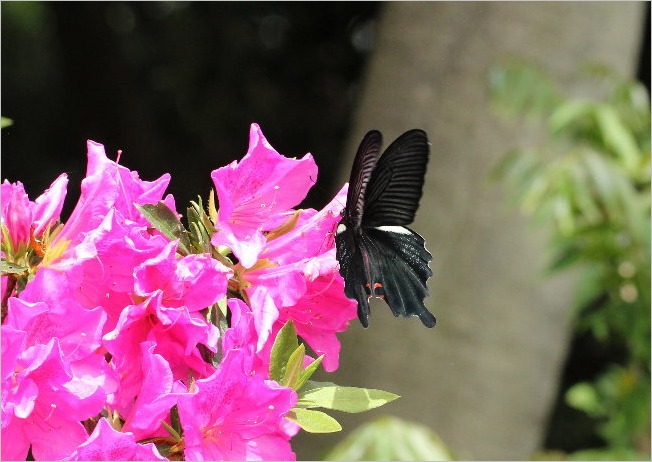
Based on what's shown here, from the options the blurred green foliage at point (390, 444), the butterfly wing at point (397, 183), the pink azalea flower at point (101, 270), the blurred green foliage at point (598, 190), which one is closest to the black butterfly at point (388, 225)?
the butterfly wing at point (397, 183)

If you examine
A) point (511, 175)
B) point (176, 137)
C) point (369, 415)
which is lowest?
point (369, 415)

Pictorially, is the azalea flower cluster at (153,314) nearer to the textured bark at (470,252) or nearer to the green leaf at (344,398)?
the green leaf at (344,398)

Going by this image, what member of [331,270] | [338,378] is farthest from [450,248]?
[331,270]

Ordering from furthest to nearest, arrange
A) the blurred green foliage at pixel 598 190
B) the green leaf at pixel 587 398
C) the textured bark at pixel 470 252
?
1. the green leaf at pixel 587 398
2. the textured bark at pixel 470 252
3. the blurred green foliage at pixel 598 190

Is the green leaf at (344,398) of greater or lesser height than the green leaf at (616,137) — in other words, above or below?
below

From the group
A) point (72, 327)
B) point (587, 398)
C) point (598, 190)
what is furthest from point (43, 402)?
point (587, 398)

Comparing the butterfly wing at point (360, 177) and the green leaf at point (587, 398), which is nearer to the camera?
the butterfly wing at point (360, 177)

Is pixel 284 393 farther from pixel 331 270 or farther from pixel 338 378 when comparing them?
pixel 338 378

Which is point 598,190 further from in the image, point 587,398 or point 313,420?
point 313,420
